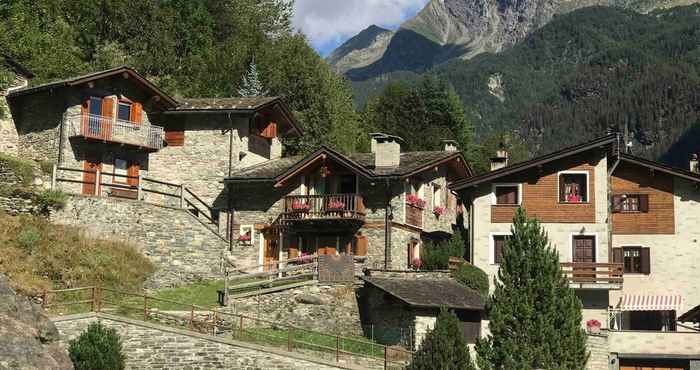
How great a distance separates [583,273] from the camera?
38.2 meters

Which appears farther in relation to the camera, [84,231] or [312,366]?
[84,231]

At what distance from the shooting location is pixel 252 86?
2235 inches

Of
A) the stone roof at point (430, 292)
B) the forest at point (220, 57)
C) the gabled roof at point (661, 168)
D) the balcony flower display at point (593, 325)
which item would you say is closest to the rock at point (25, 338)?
the stone roof at point (430, 292)

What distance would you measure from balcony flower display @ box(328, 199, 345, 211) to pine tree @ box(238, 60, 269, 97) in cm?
1730

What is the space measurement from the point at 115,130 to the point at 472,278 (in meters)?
17.8

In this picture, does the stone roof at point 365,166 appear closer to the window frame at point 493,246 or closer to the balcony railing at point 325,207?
the balcony railing at point 325,207

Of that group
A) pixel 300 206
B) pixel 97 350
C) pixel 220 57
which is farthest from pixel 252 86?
pixel 97 350

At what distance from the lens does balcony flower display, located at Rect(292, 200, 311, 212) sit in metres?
41.4

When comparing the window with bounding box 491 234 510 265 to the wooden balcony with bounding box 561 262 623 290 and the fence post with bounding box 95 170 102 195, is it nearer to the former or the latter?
the wooden balcony with bounding box 561 262 623 290

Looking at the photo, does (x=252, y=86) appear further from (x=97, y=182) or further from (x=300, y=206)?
(x=97, y=182)

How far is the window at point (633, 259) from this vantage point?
130ft

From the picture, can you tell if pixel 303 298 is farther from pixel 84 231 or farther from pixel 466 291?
pixel 84 231

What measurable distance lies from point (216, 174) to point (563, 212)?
16.3 meters

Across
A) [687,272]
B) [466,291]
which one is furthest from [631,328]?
[466,291]
